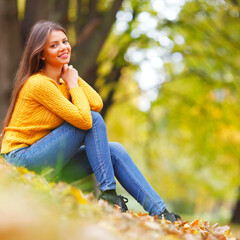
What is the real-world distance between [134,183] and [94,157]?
15.9 inches

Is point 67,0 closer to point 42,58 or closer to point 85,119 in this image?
point 42,58

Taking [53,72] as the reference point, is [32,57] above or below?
above

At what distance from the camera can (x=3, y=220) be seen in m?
1.44

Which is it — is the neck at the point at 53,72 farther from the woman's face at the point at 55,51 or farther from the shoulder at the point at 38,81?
the shoulder at the point at 38,81

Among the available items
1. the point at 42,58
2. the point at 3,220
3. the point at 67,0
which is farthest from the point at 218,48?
the point at 3,220

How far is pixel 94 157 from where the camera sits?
303cm

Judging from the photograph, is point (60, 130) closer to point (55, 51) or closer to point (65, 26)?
point (55, 51)

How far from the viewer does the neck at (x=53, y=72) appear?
11.3 feet

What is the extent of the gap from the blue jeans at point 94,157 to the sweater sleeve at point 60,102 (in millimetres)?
92

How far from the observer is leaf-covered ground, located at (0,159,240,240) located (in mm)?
1460

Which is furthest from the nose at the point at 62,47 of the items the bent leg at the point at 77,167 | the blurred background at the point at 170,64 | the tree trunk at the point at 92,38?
the tree trunk at the point at 92,38

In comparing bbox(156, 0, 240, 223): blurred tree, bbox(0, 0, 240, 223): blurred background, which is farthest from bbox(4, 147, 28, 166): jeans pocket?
bbox(156, 0, 240, 223): blurred tree

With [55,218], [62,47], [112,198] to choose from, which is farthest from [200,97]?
[55,218]

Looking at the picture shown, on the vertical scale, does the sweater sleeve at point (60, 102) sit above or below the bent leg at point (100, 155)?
above
